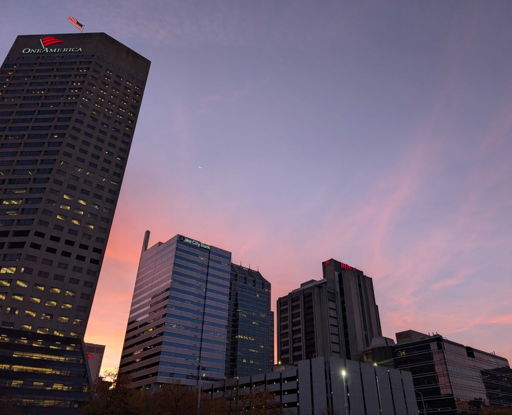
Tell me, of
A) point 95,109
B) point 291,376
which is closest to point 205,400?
point 291,376

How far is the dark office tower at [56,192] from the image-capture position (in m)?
109

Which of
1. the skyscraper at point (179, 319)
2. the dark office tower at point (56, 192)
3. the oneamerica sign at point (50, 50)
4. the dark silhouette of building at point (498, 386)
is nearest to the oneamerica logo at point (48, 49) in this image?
the oneamerica sign at point (50, 50)

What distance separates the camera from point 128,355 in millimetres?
186125

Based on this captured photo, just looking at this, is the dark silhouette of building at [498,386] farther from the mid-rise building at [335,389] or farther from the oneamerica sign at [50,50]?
the oneamerica sign at [50,50]

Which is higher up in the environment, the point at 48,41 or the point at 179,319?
the point at 48,41

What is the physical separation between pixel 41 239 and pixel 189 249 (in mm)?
72390

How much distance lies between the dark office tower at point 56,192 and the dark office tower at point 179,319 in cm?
4523

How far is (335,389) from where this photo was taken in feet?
349

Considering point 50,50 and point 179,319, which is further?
point 50,50

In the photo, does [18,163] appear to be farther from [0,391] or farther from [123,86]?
[0,391]

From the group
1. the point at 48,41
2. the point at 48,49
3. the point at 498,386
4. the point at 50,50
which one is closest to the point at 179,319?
the point at 50,50

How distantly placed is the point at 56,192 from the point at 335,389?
114 metres

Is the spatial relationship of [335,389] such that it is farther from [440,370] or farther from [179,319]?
[179,319]

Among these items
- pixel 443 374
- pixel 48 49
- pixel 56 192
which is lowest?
pixel 443 374
